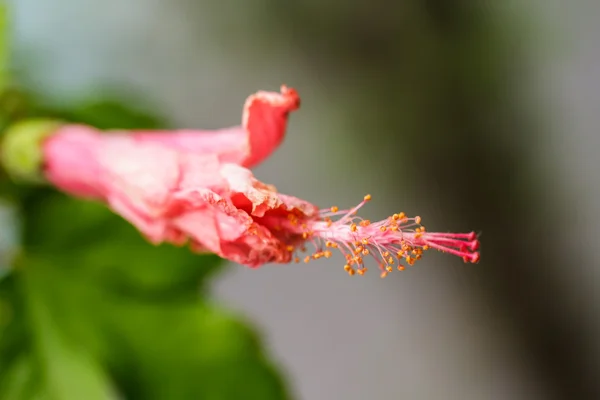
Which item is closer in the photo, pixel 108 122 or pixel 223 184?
pixel 223 184

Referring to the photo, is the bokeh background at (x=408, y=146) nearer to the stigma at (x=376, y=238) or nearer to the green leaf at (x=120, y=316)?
the green leaf at (x=120, y=316)

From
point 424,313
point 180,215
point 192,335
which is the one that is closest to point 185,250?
point 192,335

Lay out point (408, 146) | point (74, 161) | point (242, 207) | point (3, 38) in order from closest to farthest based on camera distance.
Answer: point (242, 207) < point (74, 161) < point (3, 38) < point (408, 146)

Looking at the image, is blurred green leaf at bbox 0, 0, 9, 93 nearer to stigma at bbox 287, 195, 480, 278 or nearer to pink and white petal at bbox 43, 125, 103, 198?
pink and white petal at bbox 43, 125, 103, 198

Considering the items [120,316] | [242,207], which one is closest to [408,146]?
[120,316]

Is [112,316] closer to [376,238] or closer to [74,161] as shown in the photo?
[74,161]

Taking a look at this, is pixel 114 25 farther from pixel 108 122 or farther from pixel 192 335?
pixel 192 335
